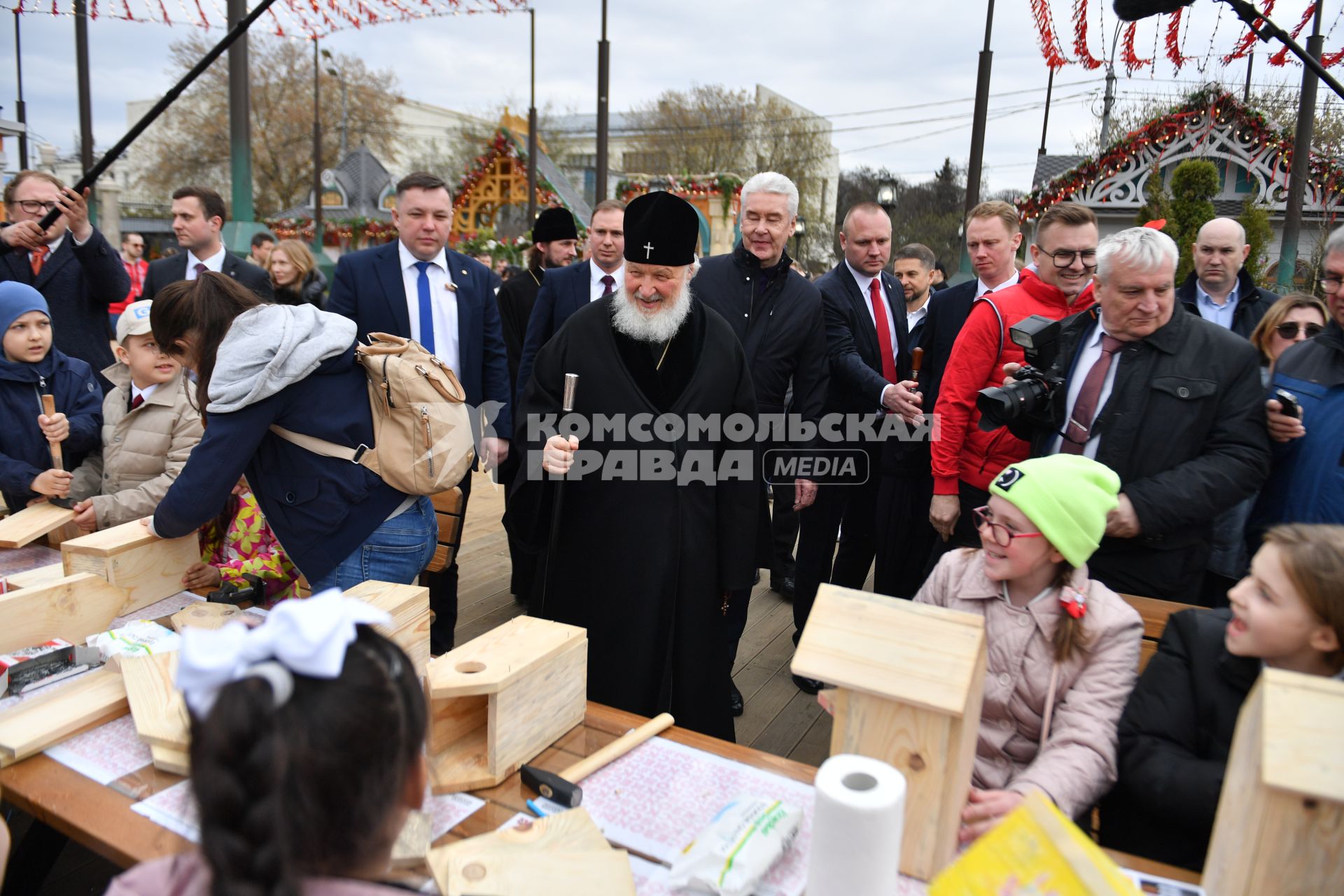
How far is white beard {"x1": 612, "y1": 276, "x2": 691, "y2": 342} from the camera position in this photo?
2740mm

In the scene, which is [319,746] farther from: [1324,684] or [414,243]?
[414,243]

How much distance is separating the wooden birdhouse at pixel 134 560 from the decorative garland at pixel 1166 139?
44.1 feet

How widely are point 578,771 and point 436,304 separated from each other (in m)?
2.73

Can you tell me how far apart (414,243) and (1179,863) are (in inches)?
136

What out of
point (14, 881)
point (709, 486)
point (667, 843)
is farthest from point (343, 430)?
point (667, 843)

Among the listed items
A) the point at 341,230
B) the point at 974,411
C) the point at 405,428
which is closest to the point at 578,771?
the point at 405,428

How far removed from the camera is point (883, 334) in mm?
4102

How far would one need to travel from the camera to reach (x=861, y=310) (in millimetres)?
4055

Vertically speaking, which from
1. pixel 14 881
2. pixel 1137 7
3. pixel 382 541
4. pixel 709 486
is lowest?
pixel 14 881

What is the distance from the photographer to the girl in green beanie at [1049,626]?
1794mm

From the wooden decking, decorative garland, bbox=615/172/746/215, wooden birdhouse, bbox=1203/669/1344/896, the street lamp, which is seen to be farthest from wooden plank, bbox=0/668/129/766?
the street lamp

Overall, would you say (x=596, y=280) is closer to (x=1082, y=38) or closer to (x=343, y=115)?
(x=1082, y=38)

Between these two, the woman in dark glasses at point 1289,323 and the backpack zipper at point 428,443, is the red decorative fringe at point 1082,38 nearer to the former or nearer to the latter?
the woman in dark glasses at point 1289,323

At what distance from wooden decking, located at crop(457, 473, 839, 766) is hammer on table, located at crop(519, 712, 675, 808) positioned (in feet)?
3.72
